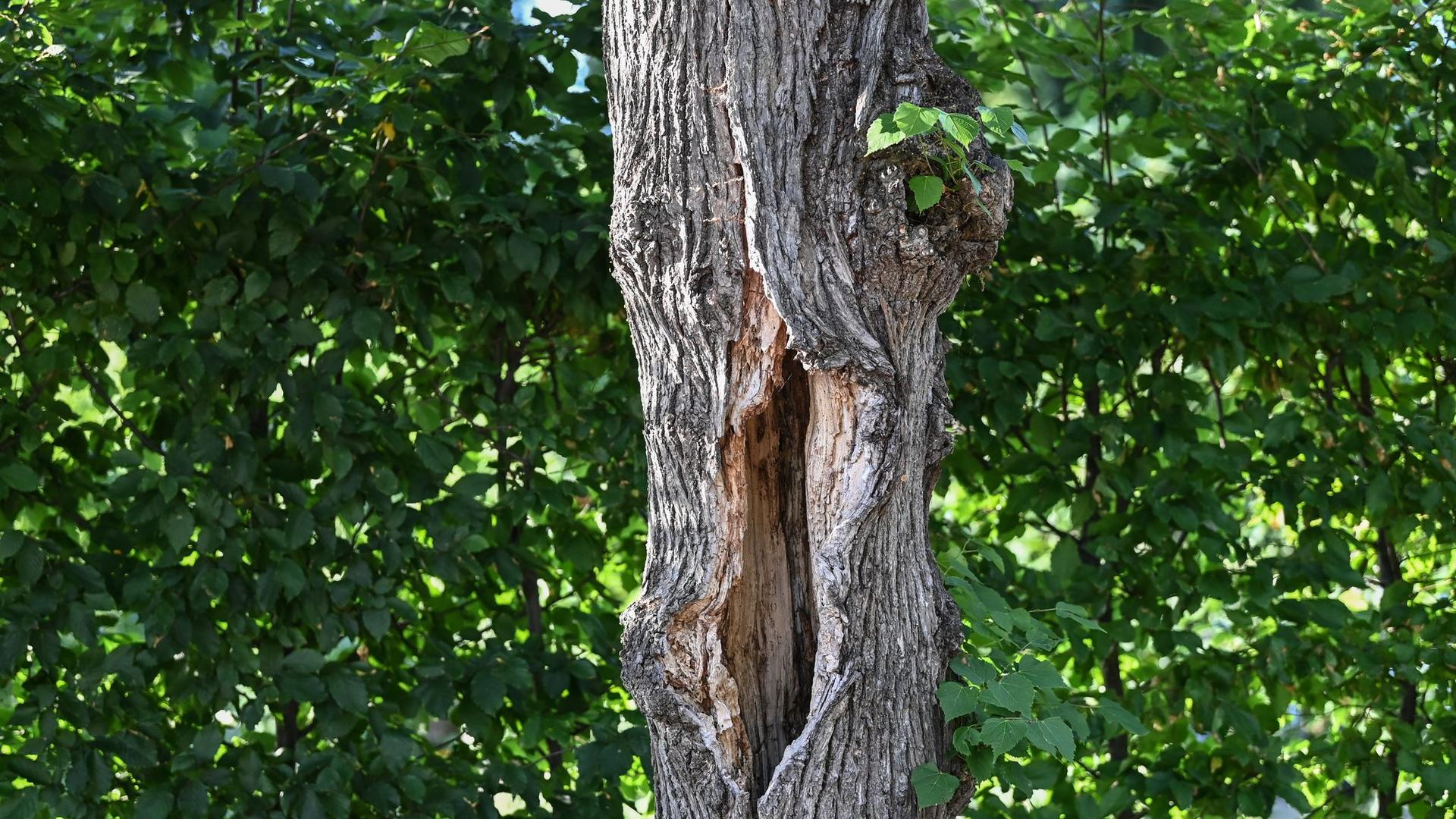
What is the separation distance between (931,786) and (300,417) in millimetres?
1674

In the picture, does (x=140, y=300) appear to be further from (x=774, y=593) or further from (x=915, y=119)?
(x=915, y=119)

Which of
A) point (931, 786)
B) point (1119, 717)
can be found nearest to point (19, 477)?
point (931, 786)

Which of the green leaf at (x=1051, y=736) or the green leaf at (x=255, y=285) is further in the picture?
the green leaf at (x=255, y=285)

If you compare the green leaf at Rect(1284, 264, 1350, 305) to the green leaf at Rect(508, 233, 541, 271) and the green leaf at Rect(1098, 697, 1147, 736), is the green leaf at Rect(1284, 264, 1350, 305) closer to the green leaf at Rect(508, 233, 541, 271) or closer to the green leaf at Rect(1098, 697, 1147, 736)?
the green leaf at Rect(1098, 697, 1147, 736)

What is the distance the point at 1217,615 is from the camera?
464cm

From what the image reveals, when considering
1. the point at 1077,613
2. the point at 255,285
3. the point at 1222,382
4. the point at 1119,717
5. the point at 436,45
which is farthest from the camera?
the point at 1222,382

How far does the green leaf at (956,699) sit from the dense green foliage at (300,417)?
109cm

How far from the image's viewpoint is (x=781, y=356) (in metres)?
1.93

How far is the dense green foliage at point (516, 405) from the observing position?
2.91 metres

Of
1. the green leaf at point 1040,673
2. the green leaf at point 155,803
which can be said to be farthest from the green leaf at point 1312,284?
Answer: the green leaf at point 155,803

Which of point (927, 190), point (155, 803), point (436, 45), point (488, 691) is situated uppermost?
point (436, 45)

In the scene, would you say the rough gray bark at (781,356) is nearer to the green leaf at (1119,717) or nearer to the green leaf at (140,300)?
the green leaf at (1119,717)

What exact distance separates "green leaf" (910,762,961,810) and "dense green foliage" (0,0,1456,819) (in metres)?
0.80

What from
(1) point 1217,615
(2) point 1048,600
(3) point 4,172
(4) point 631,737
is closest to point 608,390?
(4) point 631,737
